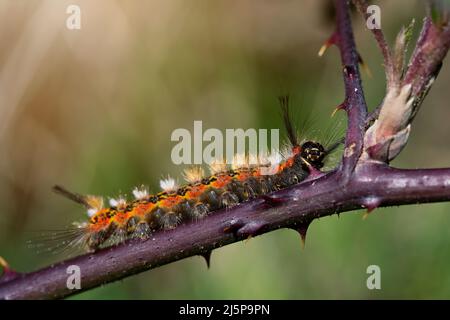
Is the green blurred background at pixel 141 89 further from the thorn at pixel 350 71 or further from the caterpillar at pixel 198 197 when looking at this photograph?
the thorn at pixel 350 71

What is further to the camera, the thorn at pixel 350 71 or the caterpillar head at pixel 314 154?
the caterpillar head at pixel 314 154

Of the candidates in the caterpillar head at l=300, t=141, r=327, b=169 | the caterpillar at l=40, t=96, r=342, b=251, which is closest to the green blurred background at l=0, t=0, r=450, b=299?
the caterpillar at l=40, t=96, r=342, b=251

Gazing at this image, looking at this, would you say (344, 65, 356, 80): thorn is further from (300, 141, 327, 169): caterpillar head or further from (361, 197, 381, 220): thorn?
(300, 141, 327, 169): caterpillar head

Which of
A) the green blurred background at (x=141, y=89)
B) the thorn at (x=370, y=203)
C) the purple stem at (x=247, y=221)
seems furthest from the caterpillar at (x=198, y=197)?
the green blurred background at (x=141, y=89)

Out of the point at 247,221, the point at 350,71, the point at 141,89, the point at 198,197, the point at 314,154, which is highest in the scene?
the point at 141,89

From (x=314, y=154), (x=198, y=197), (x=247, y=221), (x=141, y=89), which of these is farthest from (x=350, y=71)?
(x=141, y=89)

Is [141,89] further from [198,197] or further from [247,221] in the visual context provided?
[247,221]
